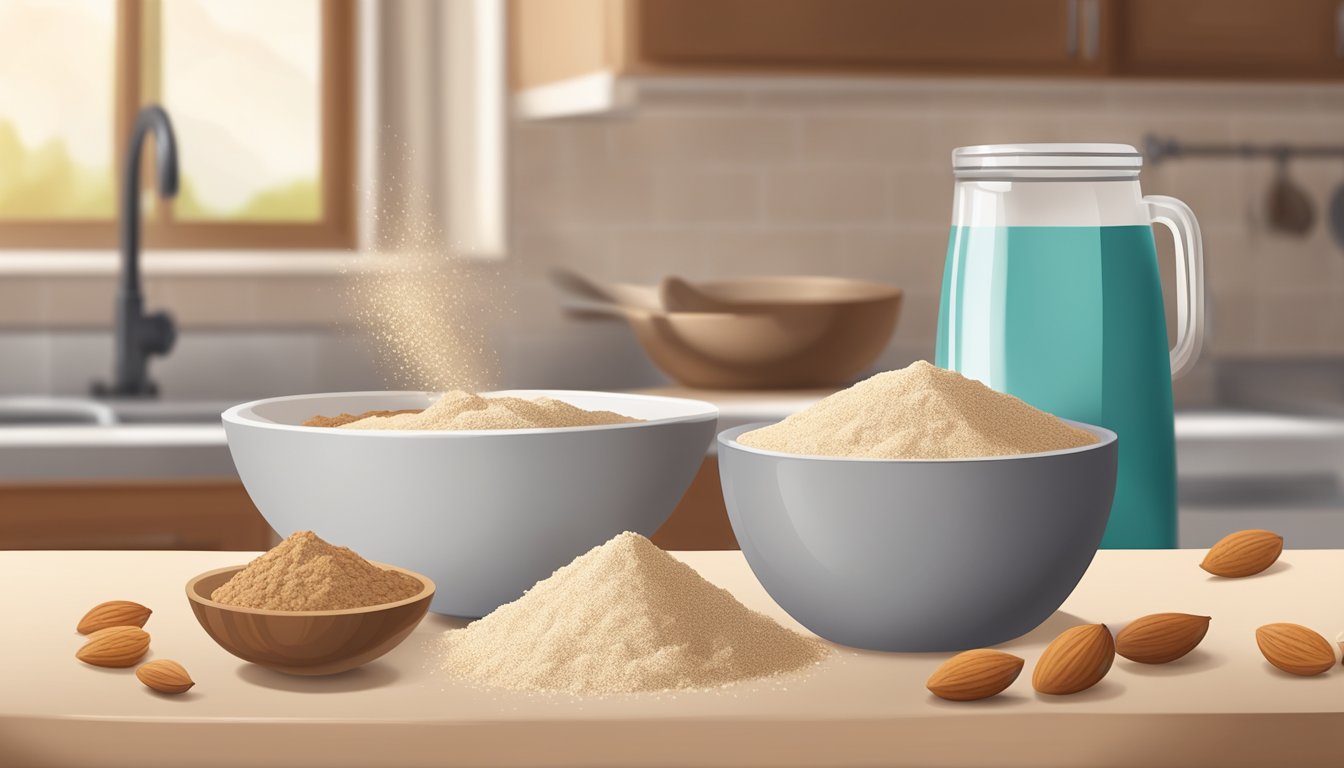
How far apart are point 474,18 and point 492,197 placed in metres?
0.32

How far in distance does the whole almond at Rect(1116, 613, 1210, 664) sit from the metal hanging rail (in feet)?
7.08

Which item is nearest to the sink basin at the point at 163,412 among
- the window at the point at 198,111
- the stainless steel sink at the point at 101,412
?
the stainless steel sink at the point at 101,412

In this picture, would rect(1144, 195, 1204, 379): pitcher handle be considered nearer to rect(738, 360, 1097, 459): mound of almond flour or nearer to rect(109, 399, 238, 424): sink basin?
rect(738, 360, 1097, 459): mound of almond flour

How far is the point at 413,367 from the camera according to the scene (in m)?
0.90

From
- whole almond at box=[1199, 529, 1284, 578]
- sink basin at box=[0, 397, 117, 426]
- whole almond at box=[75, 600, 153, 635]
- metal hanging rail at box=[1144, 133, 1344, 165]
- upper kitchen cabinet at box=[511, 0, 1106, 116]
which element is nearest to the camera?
whole almond at box=[75, 600, 153, 635]

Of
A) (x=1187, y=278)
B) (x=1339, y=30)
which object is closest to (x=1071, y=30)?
(x=1339, y=30)

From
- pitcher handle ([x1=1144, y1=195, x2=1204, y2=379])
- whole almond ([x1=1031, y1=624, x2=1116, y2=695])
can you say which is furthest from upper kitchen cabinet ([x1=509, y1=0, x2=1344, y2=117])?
whole almond ([x1=1031, y1=624, x2=1116, y2=695])

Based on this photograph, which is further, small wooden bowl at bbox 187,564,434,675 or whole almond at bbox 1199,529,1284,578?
whole almond at bbox 1199,529,1284,578

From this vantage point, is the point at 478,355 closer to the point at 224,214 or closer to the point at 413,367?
the point at 224,214

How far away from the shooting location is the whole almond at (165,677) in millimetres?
588

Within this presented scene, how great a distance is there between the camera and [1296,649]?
0.63m

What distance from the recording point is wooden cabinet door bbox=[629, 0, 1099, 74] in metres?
2.16

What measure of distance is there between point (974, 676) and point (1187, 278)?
0.46 meters

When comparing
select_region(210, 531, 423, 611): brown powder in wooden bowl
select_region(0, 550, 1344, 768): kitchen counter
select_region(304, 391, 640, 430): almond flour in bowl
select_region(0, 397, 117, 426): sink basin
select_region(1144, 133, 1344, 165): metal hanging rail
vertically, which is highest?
select_region(1144, 133, 1344, 165): metal hanging rail
